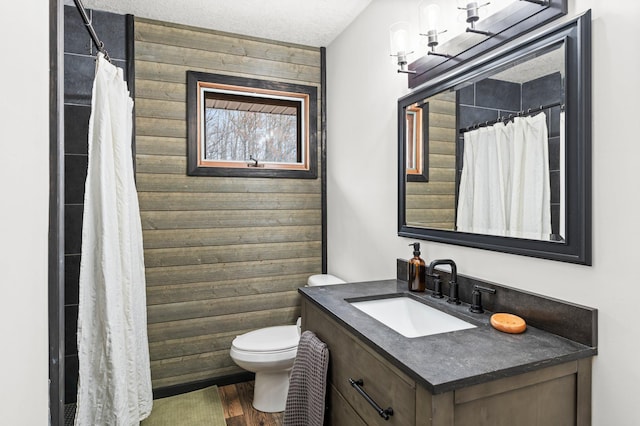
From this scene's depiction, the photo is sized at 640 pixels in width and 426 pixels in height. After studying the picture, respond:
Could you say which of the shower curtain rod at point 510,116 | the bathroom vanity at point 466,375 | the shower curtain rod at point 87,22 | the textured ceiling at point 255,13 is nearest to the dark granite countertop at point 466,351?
the bathroom vanity at point 466,375

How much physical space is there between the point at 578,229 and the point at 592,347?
0.35 meters

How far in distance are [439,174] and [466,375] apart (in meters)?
1.03

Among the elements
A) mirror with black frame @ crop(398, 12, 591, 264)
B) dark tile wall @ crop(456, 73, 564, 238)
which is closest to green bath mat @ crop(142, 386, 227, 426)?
mirror with black frame @ crop(398, 12, 591, 264)

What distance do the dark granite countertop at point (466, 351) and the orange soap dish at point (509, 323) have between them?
0.05ft

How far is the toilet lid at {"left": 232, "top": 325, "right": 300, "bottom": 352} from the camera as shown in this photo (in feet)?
7.49

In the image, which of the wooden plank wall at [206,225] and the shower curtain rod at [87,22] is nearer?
the shower curtain rod at [87,22]

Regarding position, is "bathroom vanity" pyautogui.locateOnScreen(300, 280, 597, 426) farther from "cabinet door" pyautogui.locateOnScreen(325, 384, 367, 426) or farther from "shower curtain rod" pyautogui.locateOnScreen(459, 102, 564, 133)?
"shower curtain rod" pyautogui.locateOnScreen(459, 102, 564, 133)

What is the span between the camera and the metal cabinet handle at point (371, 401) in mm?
1082

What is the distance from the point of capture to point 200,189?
265cm

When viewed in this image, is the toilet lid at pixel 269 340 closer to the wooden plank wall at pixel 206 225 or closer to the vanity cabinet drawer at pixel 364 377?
the wooden plank wall at pixel 206 225
